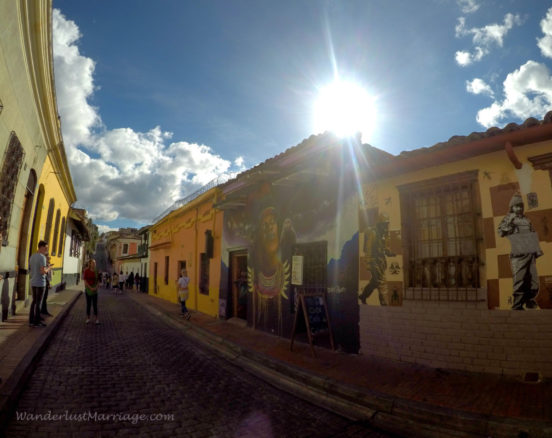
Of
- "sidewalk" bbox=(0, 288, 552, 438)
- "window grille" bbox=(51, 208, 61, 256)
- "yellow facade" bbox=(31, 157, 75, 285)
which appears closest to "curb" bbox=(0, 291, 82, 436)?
"sidewalk" bbox=(0, 288, 552, 438)

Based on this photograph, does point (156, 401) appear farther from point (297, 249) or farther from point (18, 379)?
point (297, 249)

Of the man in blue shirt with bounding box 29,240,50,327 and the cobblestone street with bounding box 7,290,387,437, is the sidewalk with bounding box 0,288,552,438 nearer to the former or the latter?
the cobblestone street with bounding box 7,290,387,437

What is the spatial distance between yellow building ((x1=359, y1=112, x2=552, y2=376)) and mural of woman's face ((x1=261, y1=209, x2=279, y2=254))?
2.87 m

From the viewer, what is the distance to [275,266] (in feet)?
28.3

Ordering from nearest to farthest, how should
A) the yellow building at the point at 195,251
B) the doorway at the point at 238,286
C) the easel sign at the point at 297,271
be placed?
the easel sign at the point at 297,271 → the doorway at the point at 238,286 → the yellow building at the point at 195,251

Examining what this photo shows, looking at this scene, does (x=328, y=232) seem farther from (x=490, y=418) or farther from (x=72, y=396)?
(x=72, y=396)

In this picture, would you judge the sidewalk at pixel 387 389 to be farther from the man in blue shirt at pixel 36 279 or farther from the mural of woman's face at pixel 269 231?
the mural of woman's face at pixel 269 231

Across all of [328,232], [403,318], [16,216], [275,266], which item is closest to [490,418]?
[403,318]

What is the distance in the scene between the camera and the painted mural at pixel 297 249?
663 cm

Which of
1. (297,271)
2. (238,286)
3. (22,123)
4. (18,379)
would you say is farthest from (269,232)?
(22,123)

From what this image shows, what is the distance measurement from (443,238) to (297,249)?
135 inches

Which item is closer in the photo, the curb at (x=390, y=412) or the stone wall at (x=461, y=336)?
the curb at (x=390, y=412)

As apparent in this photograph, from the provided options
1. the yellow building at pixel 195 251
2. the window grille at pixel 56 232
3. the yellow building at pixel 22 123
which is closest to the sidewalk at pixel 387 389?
the yellow building at pixel 22 123

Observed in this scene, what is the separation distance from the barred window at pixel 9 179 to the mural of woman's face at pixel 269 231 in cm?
590
